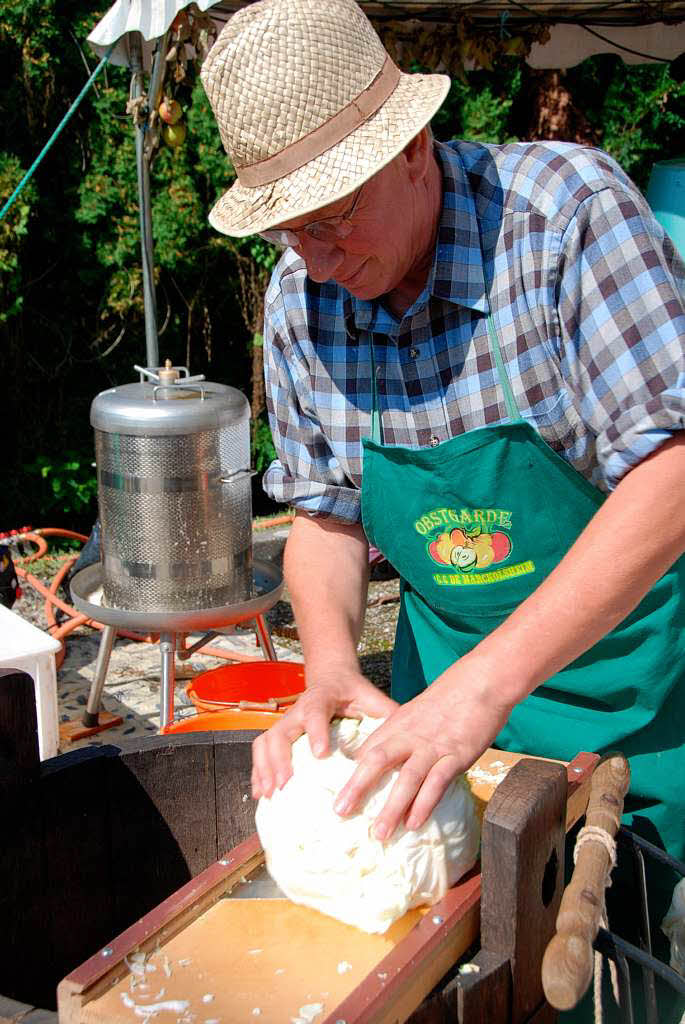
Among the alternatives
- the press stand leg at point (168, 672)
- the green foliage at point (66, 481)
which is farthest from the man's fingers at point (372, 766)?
the green foliage at point (66, 481)

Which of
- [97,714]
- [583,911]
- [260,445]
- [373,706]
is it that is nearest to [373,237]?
[373,706]

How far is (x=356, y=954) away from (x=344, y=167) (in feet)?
3.40

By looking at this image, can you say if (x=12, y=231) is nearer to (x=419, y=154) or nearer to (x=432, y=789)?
(x=419, y=154)

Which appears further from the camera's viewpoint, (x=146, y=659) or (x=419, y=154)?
(x=146, y=659)

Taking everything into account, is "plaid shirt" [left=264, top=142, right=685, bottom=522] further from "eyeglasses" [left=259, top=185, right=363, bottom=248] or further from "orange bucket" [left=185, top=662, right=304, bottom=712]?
"orange bucket" [left=185, top=662, right=304, bottom=712]

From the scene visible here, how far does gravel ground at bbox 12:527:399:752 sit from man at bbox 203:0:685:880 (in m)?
2.79

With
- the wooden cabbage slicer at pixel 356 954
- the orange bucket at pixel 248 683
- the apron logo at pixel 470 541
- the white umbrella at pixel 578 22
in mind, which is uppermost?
the white umbrella at pixel 578 22

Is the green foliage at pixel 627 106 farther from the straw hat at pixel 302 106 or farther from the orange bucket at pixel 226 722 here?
the straw hat at pixel 302 106

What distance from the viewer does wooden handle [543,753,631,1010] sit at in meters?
1.02

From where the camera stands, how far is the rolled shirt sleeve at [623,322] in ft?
4.83

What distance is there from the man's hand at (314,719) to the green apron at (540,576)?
0.31m

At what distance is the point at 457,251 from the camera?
5.57 feet

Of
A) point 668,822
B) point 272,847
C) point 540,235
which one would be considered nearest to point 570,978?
point 272,847

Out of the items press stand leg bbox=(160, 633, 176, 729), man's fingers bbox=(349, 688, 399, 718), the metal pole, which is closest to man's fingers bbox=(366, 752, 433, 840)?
man's fingers bbox=(349, 688, 399, 718)
